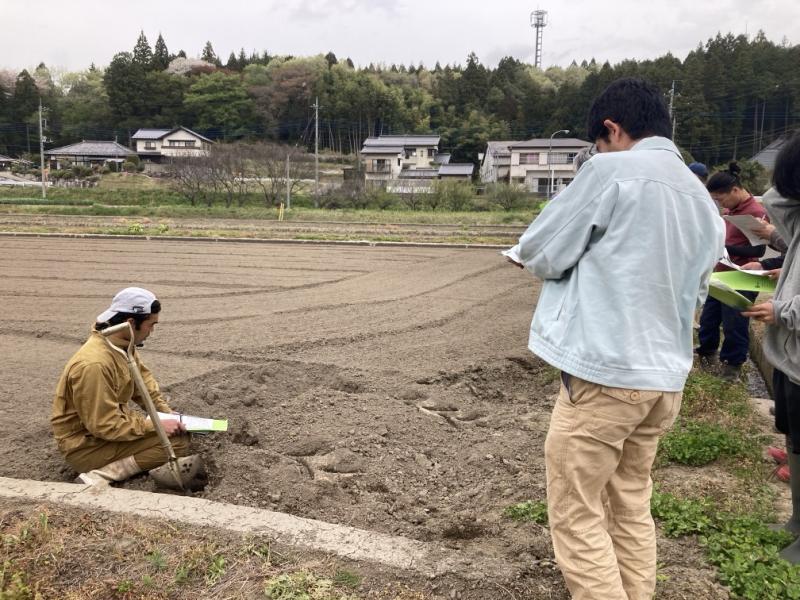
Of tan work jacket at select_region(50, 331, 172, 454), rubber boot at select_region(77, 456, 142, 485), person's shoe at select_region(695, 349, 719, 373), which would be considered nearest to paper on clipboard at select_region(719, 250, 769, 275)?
person's shoe at select_region(695, 349, 719, 373)

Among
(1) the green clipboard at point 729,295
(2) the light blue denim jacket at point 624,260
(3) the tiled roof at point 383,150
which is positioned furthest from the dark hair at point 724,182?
(3) the tiled roof at point 383,150

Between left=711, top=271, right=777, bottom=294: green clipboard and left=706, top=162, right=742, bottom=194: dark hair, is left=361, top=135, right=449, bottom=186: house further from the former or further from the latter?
left=711, top=271, right=777, bottom=294: green clipboard

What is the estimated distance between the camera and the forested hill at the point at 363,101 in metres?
43.0

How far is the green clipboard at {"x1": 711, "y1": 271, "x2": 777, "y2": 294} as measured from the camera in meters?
2.96

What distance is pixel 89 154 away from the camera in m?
46.3

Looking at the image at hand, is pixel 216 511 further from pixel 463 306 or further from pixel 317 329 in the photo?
pixel 463 306

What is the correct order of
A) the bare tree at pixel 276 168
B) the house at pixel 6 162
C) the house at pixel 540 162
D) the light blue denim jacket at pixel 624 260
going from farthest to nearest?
the house at pixel 6 162 → the house at pixel 540 162 → the bare tree at pixel 276 168 → the light blue denim jacket at pixel 624 260

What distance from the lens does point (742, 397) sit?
421 cm

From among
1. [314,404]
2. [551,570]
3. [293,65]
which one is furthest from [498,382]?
[293,65]

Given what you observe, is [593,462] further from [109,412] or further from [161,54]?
[161,54]

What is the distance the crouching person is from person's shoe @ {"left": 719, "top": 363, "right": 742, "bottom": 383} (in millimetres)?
3775

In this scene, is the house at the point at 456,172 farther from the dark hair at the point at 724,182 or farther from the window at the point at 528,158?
the dark hair at the point at 724,182

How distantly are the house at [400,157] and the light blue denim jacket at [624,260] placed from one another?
41.7 metres

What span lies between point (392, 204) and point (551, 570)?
30865 mm
